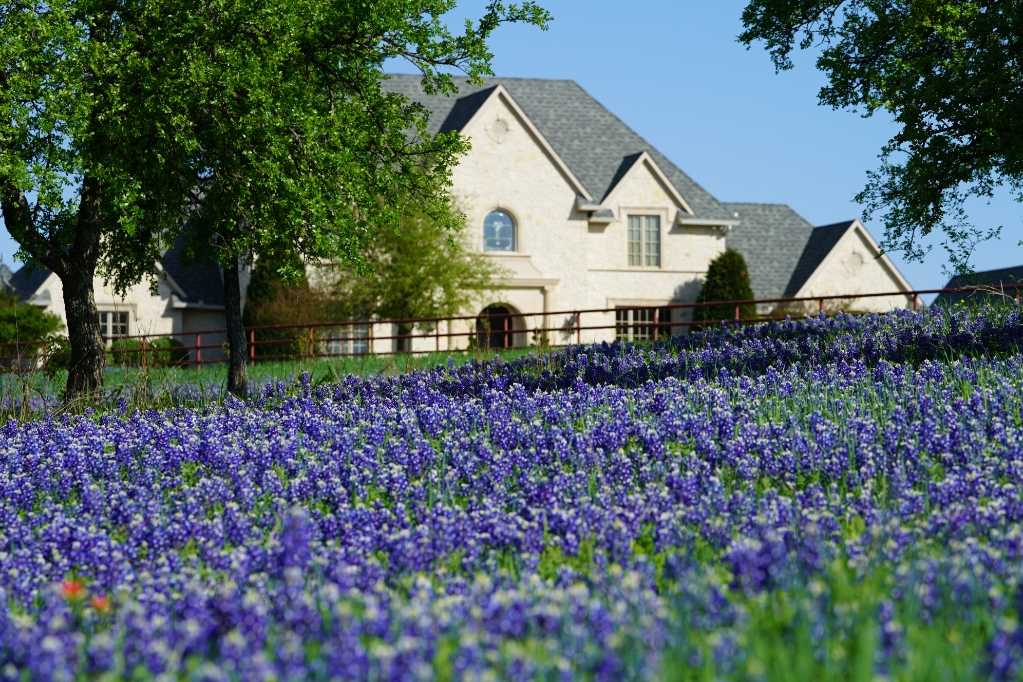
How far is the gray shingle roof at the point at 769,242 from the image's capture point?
42875 millimetres

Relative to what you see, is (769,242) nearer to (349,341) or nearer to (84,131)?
(349,341)

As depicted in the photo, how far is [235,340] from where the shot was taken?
19203mm

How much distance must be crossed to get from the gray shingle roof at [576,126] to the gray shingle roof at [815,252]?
5282 millimetres

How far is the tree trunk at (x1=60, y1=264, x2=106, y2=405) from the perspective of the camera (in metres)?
17.7

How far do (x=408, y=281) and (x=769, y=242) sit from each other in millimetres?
19558

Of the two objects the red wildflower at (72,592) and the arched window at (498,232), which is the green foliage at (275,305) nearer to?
the arched window at (498,232)

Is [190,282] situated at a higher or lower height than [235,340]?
higher

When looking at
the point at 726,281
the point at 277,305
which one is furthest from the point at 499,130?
the point at 277,305

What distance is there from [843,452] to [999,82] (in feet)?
61.8

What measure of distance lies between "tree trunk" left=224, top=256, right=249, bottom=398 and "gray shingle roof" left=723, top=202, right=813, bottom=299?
89.6ft

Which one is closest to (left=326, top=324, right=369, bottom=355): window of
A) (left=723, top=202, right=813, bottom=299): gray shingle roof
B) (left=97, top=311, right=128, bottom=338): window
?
(left=97, top=311, right=128, bottom=338): window

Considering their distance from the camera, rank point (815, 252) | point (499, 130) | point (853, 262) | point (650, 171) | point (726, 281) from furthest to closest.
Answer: point (815, 252) < point (853, 262) < point (650, 171) < point (726, 281) < point (499, 130)

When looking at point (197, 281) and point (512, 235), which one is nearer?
point (512, 235)

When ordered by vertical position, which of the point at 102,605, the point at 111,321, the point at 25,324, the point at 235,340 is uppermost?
the point at 111,321
